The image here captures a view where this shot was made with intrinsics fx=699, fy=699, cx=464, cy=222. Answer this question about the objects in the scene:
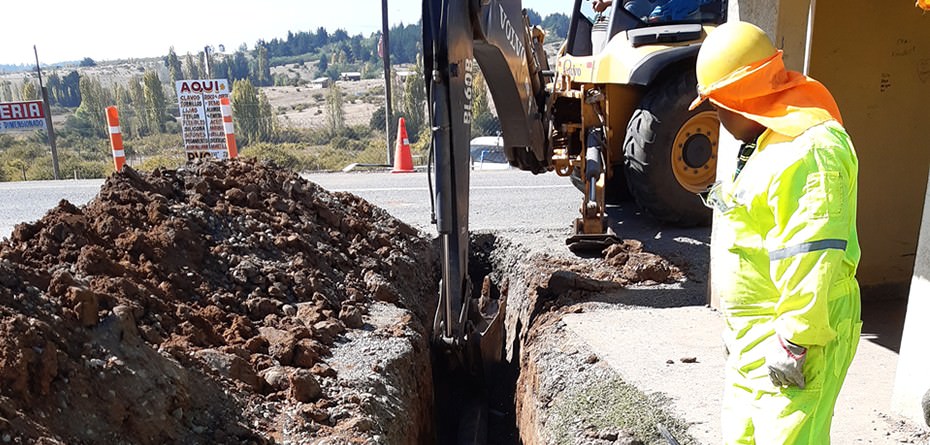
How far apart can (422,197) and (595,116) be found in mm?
3844

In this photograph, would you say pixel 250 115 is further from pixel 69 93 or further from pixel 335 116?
pixel 69 93

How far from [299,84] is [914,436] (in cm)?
6076

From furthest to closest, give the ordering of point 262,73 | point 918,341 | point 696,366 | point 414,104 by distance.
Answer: point 262,73, point 414,104, point 696,366, point 918,341

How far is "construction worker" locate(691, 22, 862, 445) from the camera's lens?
6.59 ft

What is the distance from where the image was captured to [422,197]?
32.2 feet

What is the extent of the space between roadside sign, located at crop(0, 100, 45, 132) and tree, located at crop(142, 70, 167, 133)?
1764cm

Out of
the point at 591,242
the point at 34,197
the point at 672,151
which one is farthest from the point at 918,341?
the point at 34,197

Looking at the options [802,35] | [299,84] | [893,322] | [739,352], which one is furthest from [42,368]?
[299,84]

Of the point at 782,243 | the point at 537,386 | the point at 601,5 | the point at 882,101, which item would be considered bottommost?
the point at 537,386

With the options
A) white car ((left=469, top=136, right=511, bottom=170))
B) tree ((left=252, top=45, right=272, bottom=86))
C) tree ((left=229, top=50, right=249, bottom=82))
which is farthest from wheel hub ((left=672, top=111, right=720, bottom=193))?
tree ((left=252, top=45, right=272, bottom=86))

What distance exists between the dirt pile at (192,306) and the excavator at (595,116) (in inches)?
30.9

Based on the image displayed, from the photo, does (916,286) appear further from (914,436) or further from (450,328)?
(450,328)

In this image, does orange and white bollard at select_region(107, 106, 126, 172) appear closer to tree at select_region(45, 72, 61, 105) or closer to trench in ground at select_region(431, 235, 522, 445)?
trench in ground at select_region(431, 235, 522, 445)

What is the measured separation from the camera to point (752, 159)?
2.27m
